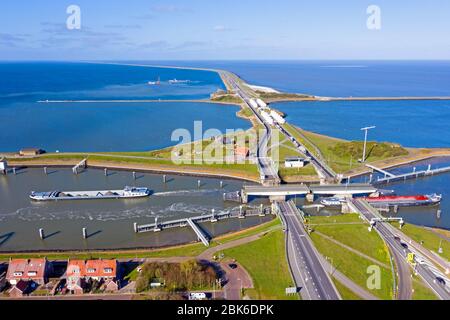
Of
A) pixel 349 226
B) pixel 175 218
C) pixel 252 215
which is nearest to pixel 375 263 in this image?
pixel 349 226

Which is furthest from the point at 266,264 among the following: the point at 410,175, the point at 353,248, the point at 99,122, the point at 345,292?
the point at 99,122

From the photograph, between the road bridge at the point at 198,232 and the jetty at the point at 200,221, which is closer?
the road bridge at the point at 198,232

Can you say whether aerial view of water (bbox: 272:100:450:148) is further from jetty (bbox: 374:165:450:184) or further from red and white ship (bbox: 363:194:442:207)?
red and white ship (bbox: 363:194:442:207)

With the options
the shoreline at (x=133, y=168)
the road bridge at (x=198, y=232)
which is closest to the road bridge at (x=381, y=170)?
the shoreline at (x=133, y=168)

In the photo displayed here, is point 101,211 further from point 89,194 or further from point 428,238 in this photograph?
point 428,238

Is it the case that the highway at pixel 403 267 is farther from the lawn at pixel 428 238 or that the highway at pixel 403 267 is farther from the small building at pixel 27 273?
the small building at pixel 27 273

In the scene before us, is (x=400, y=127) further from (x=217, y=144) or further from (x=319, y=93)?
(x=319, y=93)
